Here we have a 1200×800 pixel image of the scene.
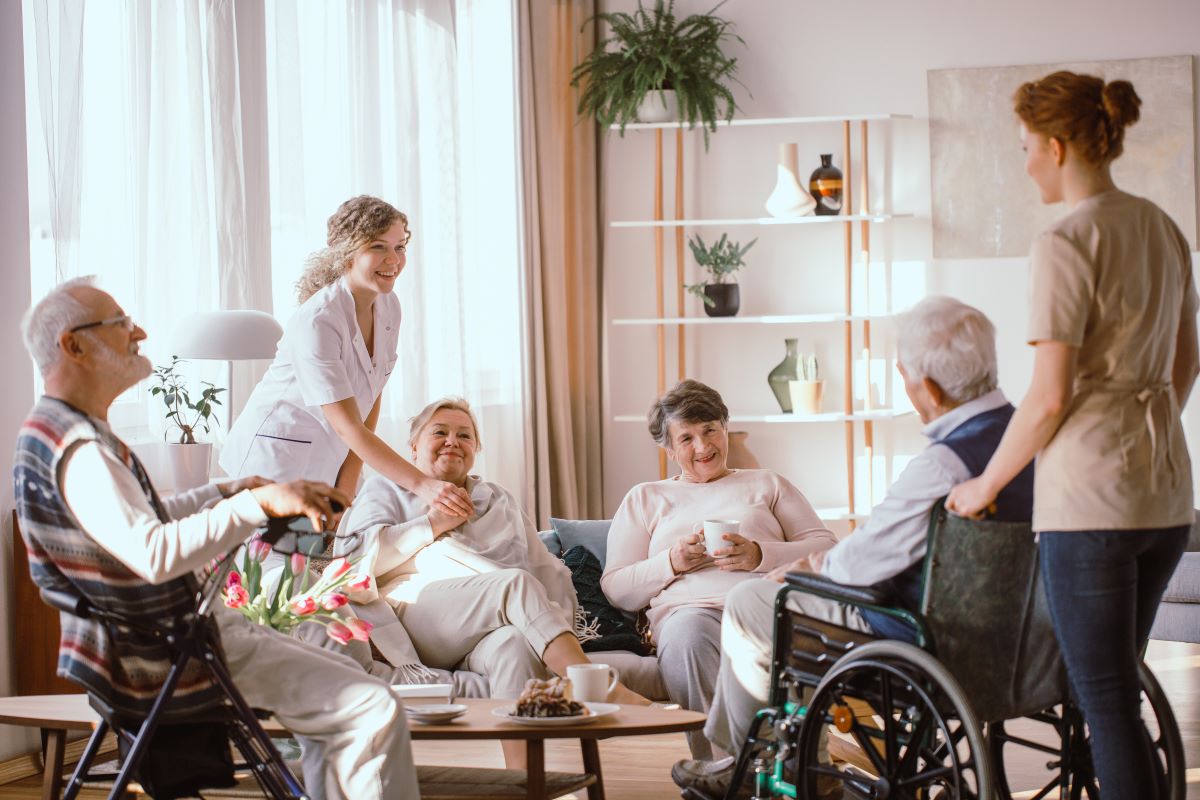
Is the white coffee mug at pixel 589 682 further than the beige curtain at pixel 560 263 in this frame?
No

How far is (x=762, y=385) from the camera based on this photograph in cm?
657

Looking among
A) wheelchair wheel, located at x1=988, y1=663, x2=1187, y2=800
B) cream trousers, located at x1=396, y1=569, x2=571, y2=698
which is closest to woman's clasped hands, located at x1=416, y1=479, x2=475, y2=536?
cream trousers, located at x1=396, y1=569, x2=571, y2=698

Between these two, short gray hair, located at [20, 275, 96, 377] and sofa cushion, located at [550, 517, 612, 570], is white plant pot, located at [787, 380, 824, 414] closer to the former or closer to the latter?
sofa cushion, located at [550, 517, 612, 570]

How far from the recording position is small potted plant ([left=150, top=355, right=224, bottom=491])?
3.72 meters

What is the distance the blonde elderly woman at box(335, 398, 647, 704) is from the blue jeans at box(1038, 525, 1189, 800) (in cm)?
116

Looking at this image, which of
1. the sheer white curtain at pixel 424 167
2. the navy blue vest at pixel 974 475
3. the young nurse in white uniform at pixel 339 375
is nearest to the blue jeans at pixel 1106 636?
the navy blue vest at pixel 974 475

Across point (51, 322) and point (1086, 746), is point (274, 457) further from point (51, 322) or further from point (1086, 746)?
point (1086, 746)

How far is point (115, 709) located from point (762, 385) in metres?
4.67

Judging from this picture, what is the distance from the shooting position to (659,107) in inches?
244

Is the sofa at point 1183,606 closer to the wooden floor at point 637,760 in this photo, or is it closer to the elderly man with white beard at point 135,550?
the wooden floor at point 637,760

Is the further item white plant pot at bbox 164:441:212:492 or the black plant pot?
the black plant pot

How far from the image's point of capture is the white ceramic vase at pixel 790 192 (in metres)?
6.12

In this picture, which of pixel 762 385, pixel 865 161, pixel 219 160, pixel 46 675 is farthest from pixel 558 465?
pixel 46 675

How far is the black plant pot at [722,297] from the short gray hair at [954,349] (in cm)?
382
